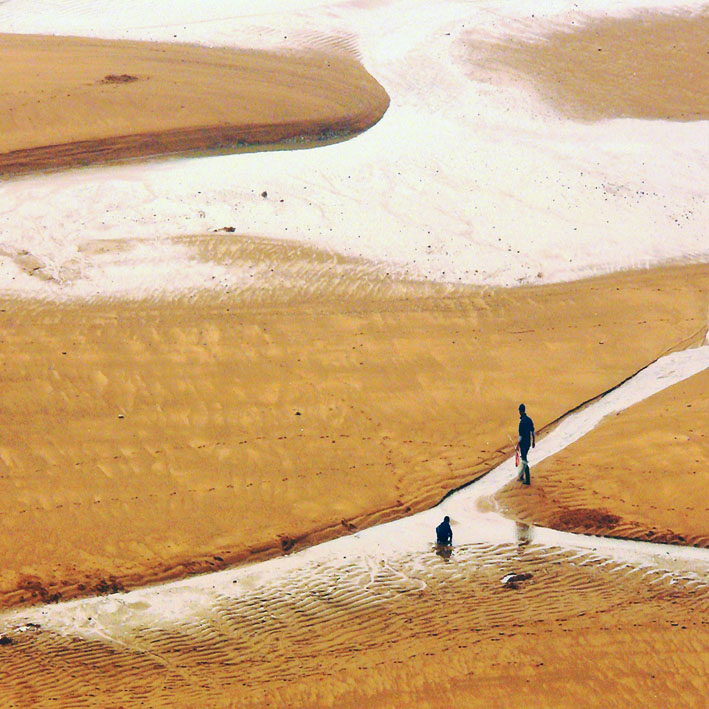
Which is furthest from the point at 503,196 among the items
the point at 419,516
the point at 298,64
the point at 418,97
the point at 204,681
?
the point at 204,681

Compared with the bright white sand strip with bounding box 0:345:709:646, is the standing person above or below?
above

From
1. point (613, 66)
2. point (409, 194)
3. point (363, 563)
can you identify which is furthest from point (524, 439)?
point (613, 66)

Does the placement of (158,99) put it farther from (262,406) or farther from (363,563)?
(363,563)

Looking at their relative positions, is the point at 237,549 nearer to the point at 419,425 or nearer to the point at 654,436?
the point at 419,425

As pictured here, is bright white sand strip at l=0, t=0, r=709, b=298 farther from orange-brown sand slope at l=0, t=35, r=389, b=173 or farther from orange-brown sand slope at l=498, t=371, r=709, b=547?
orange-brown sand slope at l=498, t=371, r=709, b=547

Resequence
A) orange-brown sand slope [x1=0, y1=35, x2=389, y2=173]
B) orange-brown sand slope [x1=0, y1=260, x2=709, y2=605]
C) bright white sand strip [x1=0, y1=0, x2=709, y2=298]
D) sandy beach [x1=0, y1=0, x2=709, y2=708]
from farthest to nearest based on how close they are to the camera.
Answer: orange-brown sand slope [x1=0, y1=35, x2=389, y2=173] → bright white sand strip [x1=0, y1=0, x2=709, y2=298] → orange-brown sand slope [x1=0, y1=260, x2=709, y2=605] → sandy beach [x1=0, y1=0, x2=709, y2=708]

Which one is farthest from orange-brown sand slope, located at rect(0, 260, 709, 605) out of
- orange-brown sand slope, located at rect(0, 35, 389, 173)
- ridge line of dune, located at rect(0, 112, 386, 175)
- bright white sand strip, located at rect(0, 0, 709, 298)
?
orange-brown sand slope, located at rect(0, 35, 389, 173)

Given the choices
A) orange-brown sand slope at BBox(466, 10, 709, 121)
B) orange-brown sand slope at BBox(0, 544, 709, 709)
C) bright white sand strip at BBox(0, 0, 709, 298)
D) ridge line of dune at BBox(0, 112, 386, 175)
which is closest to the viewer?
orange-brown sand slope at BBox(0, 544, 709, 709)

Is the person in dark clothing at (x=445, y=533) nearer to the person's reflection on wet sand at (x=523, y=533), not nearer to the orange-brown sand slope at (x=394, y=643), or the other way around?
the orange-brown sand slope at (x=394, y=643)
